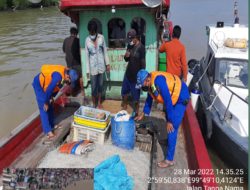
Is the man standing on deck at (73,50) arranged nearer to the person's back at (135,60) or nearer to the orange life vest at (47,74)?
the person's back at (135,60)

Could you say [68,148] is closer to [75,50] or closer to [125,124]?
[125,124]

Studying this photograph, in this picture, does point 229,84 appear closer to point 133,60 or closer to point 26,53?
point 133,60

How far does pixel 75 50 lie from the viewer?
24.5 ft

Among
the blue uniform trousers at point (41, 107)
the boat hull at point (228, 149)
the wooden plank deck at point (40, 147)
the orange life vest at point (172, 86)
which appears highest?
the orange life vest at point (172, 86)

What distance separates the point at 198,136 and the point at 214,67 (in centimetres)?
278

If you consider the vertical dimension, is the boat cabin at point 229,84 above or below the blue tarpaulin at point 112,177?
above

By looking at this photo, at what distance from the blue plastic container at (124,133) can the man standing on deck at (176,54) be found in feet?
6.66

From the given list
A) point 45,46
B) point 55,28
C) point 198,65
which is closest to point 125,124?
point 198,65

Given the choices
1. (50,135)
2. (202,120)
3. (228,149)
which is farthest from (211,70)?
(50,135)

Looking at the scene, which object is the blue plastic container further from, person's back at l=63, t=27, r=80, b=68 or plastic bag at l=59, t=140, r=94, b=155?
person's back at l=63, t=27, r=80, b=68

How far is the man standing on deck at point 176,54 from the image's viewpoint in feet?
20.6

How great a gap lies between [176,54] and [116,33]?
4.84 ft

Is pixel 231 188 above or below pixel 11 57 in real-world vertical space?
below

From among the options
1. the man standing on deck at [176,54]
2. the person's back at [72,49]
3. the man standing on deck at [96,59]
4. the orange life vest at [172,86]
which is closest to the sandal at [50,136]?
the man standing on deck at [96,59]
